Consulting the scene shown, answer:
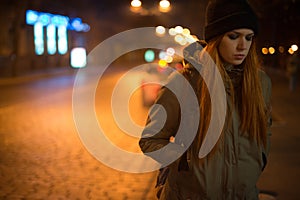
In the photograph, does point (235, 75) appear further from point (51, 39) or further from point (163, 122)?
point (51, 39)

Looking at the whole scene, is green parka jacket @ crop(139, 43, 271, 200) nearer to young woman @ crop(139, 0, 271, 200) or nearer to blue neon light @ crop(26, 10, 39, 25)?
young woman @ crop(139, 0, 271, 200)

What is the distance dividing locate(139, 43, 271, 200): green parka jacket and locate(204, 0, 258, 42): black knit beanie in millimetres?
238

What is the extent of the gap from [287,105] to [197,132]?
43.7ft

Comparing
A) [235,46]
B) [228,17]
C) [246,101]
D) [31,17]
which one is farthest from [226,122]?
[31,17]

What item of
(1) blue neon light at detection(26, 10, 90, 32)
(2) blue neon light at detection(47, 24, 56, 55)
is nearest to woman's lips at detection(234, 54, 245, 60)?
(1) blue neon light at detection(26, 10, 90, 32)

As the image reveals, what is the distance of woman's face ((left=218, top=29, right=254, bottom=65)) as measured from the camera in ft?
7.23

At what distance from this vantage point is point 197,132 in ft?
7.04

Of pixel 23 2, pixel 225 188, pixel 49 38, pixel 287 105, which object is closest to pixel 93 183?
pixel 225 188

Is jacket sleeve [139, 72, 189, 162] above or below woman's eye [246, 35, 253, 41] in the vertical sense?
below

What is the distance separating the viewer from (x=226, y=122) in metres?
2.12

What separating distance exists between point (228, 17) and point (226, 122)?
1.57 feet

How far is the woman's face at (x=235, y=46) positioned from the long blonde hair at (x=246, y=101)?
1.0 inches

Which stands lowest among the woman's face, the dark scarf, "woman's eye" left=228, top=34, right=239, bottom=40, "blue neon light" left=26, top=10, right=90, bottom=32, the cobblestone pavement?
the cobblestone pavement

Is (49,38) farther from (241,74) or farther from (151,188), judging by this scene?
(241,74)
